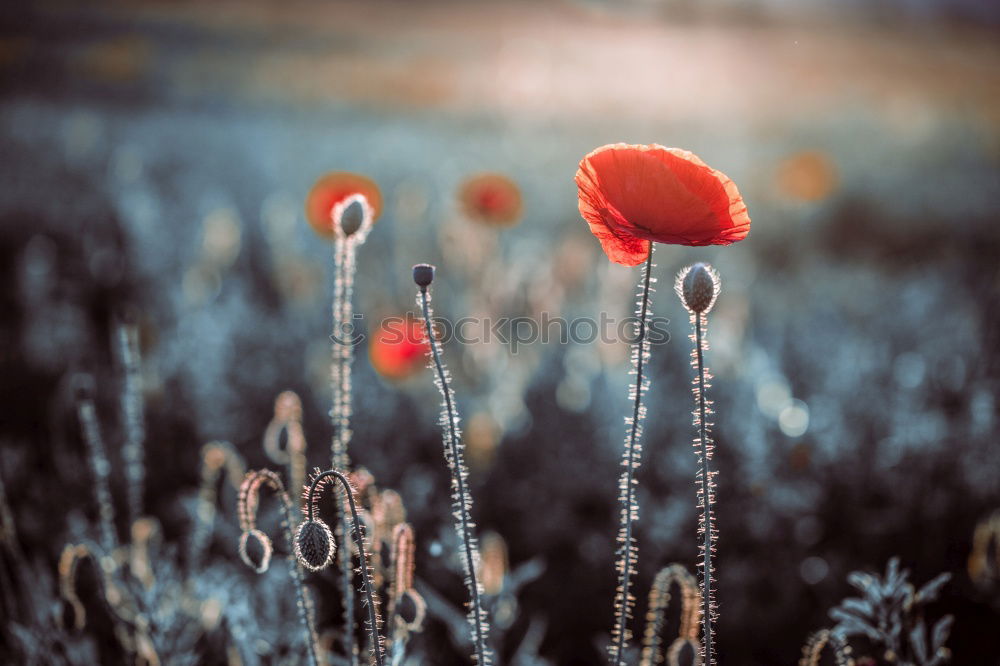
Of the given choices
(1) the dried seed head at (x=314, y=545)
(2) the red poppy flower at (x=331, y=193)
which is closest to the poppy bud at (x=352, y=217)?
(1) the dried seed head at (x=314, y=545)

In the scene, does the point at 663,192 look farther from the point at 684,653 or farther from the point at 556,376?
the point at 556,376

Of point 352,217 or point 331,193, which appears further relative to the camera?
point 331,193

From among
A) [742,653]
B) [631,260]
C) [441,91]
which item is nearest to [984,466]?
[742,653]

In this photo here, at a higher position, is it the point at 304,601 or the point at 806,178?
the point at 806,178

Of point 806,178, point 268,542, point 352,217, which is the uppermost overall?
point 806,178

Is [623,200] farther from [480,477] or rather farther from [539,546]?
[480,477]

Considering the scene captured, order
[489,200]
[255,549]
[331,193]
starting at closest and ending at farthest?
[255,549] < [331,193] < [489,200]

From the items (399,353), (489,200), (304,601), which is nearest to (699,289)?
(304,601)

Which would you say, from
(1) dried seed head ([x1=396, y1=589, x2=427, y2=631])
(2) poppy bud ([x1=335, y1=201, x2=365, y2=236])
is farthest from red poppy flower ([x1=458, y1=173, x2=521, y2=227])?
(1) dried seed head ([x1=396, y1=589, x2=427, y2=631])
